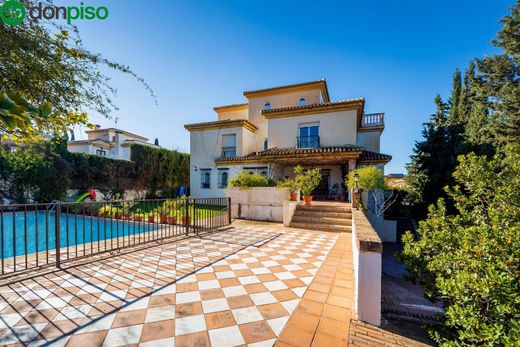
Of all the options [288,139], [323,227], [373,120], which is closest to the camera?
[323,227]

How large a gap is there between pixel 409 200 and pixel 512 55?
965 centimetres

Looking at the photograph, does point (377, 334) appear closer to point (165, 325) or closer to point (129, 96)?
point (165, 325)

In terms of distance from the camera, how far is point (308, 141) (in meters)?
14.2

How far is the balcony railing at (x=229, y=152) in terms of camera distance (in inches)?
659

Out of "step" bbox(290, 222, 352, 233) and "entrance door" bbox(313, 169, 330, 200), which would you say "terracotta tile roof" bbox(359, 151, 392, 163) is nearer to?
"entrance door" bbox(313, 169, 330, 200)

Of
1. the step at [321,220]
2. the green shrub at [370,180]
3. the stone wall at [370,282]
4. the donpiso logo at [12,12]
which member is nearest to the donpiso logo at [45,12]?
the donpiso logo at [12,12]

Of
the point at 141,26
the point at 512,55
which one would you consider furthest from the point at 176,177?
the point at 512,55

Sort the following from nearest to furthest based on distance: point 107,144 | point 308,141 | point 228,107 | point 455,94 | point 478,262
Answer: point 478,262 → point 308,141 → point 455,94 → point 228,107 → point 107,144

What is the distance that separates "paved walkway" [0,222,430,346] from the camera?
81.4 inches

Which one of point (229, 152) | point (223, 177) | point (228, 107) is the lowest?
point (223, 177)

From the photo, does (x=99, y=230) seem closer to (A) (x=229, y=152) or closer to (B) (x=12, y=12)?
(B) (x=12, y=12)

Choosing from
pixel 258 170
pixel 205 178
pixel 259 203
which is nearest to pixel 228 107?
pixel 205 178

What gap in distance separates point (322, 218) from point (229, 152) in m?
10.5

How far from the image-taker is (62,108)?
10.1 ft
